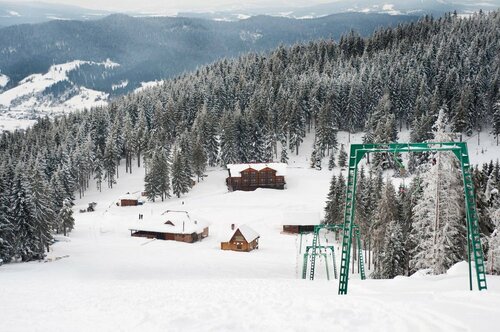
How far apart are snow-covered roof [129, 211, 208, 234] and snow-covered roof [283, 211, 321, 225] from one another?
37.4 ft

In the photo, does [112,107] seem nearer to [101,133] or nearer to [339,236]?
[101,133]

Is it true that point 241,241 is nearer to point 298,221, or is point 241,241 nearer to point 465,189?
point 298,221

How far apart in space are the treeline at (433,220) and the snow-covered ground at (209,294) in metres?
4.57

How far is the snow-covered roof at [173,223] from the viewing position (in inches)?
2360

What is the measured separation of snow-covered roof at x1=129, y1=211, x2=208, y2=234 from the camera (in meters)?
59.9

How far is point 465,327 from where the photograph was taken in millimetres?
12141

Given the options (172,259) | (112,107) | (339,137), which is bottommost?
(172,259)

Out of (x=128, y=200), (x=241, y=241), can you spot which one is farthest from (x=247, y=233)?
(x=128, y=200)

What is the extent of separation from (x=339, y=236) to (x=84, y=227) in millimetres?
36821

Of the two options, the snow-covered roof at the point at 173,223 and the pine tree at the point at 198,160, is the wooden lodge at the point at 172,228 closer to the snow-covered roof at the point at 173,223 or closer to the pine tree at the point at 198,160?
the snow-covered roof at the point at 173,223

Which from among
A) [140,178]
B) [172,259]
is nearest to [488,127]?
[140,178]

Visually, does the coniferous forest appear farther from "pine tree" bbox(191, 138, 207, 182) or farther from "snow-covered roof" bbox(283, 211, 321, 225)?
"snow-covered roof" bbox(283, 211, 321, 225)

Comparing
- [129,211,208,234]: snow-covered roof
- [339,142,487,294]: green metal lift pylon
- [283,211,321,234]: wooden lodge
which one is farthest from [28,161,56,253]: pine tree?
[339,142,487,294]: green metal lift pylon

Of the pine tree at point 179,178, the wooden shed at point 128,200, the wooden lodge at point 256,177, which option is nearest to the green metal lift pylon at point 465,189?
the wooden shed at point 128,200
